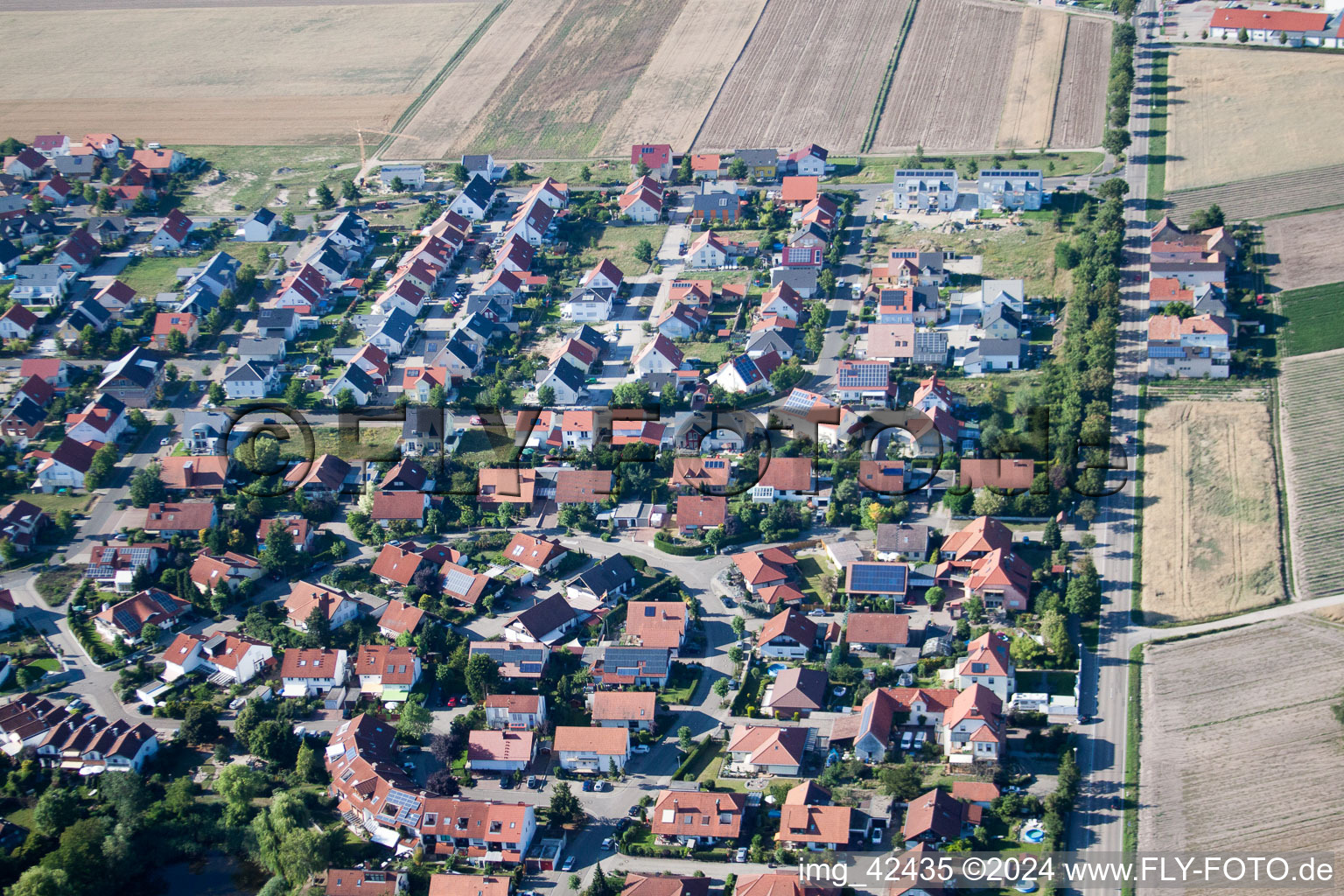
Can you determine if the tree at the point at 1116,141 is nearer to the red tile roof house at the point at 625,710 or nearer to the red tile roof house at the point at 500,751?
the red tile roof house at the point at 625,710

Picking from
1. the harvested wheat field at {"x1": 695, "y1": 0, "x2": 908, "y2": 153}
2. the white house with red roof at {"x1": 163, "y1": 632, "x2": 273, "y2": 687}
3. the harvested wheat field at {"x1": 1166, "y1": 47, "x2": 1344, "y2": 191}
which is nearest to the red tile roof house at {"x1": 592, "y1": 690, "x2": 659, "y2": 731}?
the white house with red roof at {"x1": 163, "y1": 632, "x2": 273, "y2": 687}

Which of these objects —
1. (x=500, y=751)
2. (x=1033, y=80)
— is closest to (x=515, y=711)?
(x=500, y=751)

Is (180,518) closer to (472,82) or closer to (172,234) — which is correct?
(172,234)

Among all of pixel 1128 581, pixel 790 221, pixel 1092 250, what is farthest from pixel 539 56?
pixel 1128 581

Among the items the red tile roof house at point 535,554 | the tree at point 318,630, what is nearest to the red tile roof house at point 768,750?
the red tile roof house at point 535,554

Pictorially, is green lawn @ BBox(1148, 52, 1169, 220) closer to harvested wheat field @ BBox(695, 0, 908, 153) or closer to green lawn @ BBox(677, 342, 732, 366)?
harvested wheat field @ BBox(695, 0, 908, 153)

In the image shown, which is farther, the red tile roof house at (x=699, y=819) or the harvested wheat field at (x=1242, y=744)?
the red tile roof house at (x=699, y=819)

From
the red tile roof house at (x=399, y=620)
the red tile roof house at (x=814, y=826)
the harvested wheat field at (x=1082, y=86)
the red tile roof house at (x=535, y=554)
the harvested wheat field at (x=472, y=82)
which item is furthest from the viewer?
the harvested wheat field at (x=472, y=82)

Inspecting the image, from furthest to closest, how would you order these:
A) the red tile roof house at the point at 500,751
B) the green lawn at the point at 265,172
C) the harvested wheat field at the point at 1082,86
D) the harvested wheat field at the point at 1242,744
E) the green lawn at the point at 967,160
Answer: the green lawn at the point at 265,172 < the harvested wheat field at the point at 1082,86 < the green lawn at the point at 967,160 < the red tile roof house at the point at 500,751 < the harvested wheat field at the point at 1242,744
